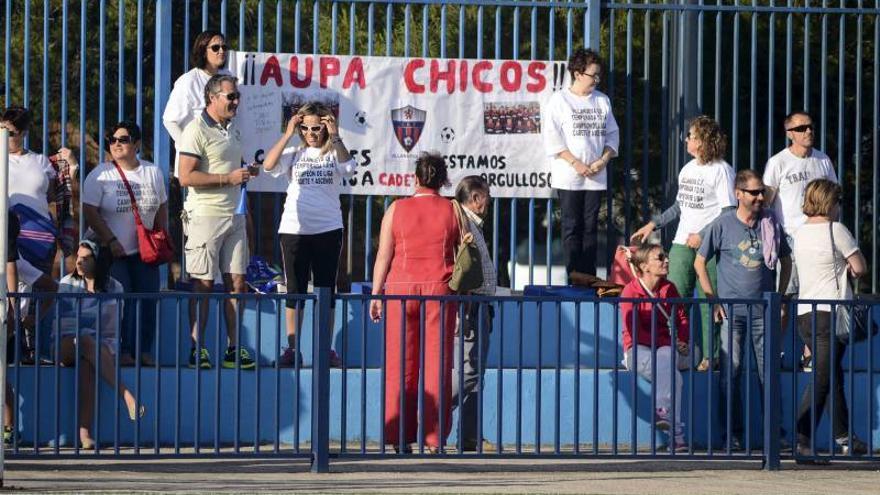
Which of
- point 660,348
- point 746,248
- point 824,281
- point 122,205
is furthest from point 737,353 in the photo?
point 122,205

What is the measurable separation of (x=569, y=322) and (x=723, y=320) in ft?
4.14

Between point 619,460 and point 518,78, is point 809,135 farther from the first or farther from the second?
point 619,460

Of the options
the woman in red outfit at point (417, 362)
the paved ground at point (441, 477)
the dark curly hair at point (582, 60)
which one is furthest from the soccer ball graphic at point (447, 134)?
the paved ground at point (441, 477)

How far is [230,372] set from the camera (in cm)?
1105

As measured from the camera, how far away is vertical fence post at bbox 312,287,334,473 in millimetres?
9773

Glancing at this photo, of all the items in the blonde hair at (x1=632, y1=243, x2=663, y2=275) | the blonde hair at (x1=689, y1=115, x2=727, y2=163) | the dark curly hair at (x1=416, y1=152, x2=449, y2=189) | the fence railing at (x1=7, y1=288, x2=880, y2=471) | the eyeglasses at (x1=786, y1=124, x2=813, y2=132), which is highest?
the eyeglasses at (x1=786, y1=124, x2=813, y2=132)

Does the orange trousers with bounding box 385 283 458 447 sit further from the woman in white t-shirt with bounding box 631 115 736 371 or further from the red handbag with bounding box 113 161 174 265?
the woman in white t-shirt with bounding box 631 115 736 371

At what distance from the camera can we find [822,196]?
434 inches

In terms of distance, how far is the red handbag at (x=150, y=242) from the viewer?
11586 mm

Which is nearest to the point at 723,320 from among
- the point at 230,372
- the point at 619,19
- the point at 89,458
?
the point at 230,372

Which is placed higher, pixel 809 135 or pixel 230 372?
pixel 809 135

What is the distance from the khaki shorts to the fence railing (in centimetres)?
75

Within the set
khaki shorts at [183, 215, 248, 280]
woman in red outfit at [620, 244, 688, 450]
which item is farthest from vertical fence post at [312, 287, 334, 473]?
khaki shorts at [183, 215, 248, 280]

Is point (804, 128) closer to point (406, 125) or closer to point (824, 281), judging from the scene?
point (824, 281)
